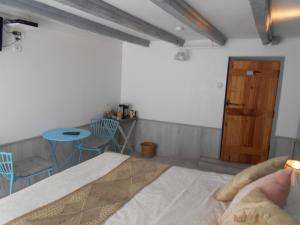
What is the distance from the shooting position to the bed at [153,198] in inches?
61.3

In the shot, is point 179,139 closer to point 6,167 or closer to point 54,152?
point 54,152

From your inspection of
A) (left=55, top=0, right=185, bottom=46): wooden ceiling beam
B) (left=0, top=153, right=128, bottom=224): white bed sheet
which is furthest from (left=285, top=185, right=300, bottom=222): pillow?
(left=55, top=0, right=185, bottom=46): wooden ceiling beam

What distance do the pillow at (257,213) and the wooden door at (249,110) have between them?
Result: 304 centimetres

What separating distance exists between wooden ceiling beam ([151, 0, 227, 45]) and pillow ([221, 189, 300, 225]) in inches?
61.0

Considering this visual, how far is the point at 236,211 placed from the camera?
1.33 meters

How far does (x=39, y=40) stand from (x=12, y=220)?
242 cm

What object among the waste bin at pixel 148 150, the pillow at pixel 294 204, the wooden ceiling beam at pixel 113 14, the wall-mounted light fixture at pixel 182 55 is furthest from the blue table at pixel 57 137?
the pillow at pixel 294 204

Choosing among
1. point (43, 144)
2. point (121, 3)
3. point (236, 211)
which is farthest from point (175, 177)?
point (43, 144)

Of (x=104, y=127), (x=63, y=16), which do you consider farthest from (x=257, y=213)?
(x=104, y=127)

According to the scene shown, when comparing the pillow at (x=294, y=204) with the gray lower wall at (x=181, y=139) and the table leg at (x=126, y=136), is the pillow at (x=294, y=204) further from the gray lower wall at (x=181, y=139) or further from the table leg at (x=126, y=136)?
the table leg at (x=126, y=136)

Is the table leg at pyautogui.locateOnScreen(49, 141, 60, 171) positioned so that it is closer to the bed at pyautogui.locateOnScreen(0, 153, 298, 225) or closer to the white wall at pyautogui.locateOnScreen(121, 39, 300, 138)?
the bed at pyautogui.locateOnScreen(0, 153, 298, 225)

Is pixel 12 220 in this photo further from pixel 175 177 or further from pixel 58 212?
pixel 175 177

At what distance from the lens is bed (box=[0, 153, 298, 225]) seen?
156 cm

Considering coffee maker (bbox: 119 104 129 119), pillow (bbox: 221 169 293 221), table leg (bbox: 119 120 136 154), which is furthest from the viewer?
coffee maker (bbox: 119 104 129 119)
